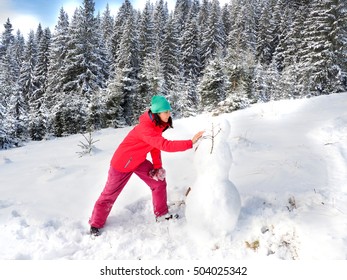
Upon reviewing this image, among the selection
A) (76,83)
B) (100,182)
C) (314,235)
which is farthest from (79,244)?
(76,83)

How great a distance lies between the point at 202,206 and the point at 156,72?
26.4 metres

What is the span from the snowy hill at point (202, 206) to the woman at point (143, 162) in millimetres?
219

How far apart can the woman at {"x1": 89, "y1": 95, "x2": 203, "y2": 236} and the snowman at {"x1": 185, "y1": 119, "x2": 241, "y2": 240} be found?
0.59 m

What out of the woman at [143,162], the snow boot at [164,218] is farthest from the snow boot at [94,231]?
the snow boot at [164,218]

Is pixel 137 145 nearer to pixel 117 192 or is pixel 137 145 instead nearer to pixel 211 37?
pixel 117 192

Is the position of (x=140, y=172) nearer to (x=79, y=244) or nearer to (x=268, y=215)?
(x=79, y=244)

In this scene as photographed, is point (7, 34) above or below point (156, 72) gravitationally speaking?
above

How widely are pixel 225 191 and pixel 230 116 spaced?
608 cm

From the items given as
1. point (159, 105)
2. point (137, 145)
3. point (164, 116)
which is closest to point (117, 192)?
point (137, 145)

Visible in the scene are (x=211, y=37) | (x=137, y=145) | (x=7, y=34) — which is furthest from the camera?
(x=7, y=34)

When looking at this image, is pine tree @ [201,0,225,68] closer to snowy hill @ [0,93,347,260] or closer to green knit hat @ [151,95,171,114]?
snowy hill @ [0,93,347,260]

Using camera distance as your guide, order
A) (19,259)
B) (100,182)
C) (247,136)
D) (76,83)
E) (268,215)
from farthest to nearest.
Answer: (76,83) < (247,136) < (100,182) < (268,215) < (19,259)

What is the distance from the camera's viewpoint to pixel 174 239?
12.3 ft

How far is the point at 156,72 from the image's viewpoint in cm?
2891
